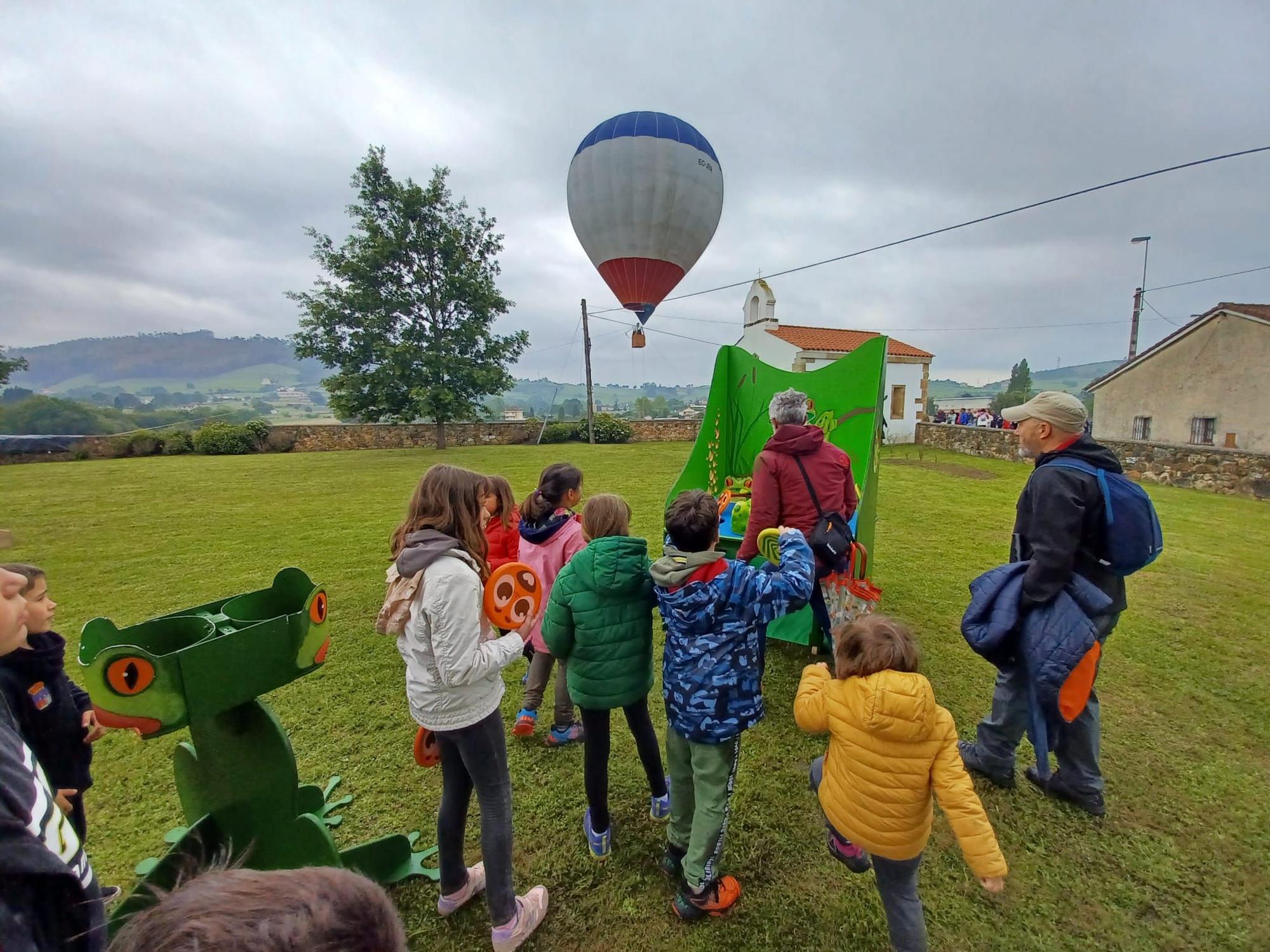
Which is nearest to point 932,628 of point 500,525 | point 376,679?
point 500,525

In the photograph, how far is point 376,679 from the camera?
378 cm

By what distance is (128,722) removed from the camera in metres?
1.41

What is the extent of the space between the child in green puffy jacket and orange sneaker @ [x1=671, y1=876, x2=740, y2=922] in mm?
439

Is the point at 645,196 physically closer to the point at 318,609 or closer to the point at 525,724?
the point at 525,724

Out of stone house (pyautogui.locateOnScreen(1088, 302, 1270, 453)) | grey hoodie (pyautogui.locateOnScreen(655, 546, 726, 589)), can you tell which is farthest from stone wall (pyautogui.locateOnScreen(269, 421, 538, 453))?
grey hoodie (pyautogui.locateOnScreen(655, 546, 726, 589))

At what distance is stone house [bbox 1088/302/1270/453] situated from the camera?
15.1 m

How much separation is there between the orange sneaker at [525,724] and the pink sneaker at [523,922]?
41.6 inches

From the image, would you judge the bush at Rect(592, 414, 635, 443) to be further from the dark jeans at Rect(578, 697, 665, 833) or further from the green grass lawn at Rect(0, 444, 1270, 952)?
the dark jeans at Rect(578, 697, 665, 833)

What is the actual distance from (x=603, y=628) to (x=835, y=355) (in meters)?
22.0

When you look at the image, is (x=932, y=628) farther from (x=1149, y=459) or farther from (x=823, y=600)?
(x=1149, y=459)

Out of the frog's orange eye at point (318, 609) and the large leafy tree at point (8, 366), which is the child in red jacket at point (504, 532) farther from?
the large leafy tree at point (8, 366)

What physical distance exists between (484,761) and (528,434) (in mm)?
21663

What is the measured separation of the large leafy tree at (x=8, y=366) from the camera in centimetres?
1930

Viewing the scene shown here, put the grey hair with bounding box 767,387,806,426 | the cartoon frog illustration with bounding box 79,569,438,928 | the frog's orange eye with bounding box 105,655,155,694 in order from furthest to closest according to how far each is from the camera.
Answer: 1. the grey hair with bounding box 767,387,806,426
2. the cartoon frog illustration with bounding box 79,569,438,928
3. the frog's orange eye with bounding box 105,655,155,694
